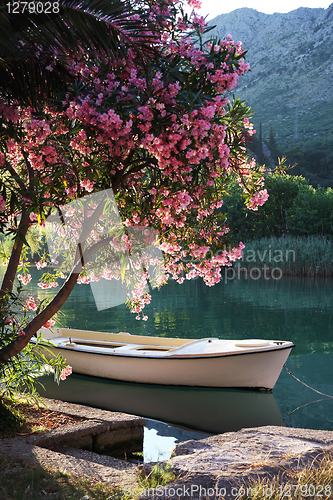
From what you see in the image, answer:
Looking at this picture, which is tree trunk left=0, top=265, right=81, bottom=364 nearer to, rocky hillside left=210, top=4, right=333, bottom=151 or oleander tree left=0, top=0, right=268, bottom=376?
oleander tree left=0, top=0, right=268, bottom=376

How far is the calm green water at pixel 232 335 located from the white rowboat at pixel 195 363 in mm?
237

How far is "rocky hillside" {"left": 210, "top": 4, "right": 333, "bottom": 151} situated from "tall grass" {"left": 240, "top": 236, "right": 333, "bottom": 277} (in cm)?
5671

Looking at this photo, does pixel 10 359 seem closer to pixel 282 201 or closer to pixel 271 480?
pixel 271 480

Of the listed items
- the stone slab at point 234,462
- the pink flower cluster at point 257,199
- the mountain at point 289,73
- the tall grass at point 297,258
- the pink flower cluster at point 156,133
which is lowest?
the tall grass at point 297,258

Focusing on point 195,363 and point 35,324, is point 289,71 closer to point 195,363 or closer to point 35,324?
point 195,363

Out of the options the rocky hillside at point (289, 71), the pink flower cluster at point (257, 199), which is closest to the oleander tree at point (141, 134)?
the pink flower cluster at point (257, 199)

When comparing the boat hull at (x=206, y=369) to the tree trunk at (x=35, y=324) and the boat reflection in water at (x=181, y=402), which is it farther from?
the tree trunk at (x=35, y=324)

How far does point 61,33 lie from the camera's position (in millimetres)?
3914

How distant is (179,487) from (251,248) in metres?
33.4

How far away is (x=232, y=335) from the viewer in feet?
44.5

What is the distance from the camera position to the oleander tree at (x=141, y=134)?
3.88 meters

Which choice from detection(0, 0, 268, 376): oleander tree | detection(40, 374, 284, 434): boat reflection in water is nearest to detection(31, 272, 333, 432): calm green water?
detection(40, 374, 284, 434): boat reflection in water

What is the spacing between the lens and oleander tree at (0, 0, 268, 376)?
3.88m

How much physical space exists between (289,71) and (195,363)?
13740 centimetres
